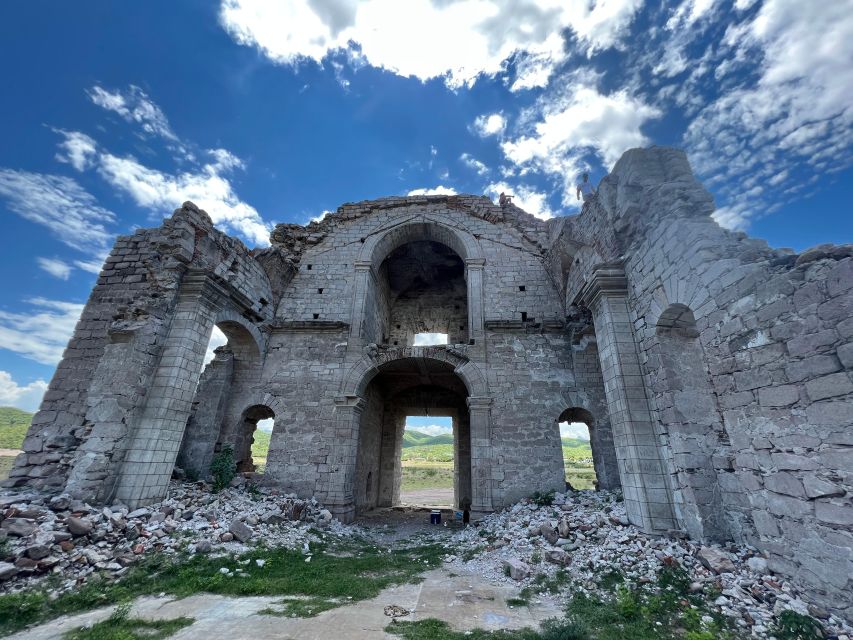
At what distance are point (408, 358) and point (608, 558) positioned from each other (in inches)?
266

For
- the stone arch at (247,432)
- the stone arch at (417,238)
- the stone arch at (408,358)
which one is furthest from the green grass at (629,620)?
the stone arch at (417,238)

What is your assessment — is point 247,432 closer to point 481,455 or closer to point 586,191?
point 481,455

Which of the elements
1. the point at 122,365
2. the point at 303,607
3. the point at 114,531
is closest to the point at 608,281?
the point at 303,607

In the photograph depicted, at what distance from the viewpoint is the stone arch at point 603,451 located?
8.84m

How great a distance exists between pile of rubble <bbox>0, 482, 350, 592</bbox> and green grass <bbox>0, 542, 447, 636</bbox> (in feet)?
1.08

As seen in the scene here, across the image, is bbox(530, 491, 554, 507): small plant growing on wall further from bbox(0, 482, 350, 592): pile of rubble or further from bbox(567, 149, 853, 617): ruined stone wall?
bbox(0, 482, 350, 592): pile of rubble

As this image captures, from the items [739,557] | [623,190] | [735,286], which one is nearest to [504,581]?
[739,557]

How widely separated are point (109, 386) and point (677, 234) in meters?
10.0

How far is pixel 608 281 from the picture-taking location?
21.6 feet

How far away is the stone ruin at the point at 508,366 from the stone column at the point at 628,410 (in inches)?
→ 1.4

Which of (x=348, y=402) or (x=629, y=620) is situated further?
(x=348, y=402)

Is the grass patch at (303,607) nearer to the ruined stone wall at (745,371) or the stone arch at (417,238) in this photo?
the ruined stone wall at (745,371)

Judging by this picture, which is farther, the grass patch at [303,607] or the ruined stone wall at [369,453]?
the ruined stone wall at [369,453]

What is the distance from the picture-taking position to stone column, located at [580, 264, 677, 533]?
5.29 metres
